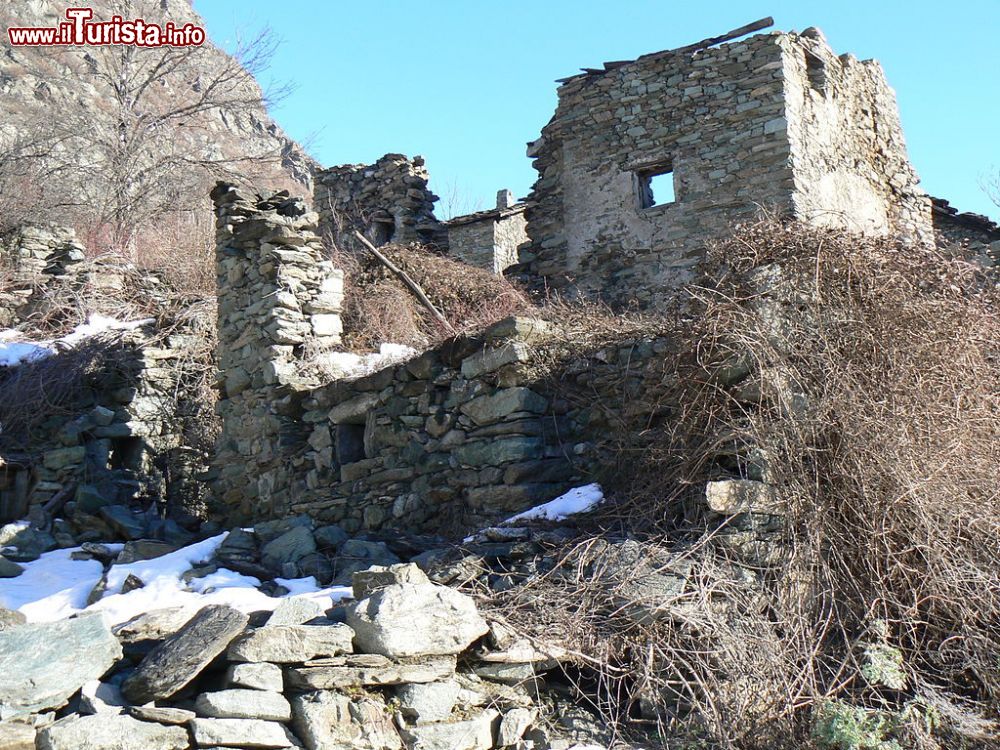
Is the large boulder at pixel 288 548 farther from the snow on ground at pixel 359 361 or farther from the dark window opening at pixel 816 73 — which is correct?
the dark window opening at pixel 816 73

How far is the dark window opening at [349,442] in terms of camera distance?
684cm

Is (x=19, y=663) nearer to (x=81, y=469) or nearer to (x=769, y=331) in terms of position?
(x=769, y=331)

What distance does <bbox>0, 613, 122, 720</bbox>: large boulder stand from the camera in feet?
10.9

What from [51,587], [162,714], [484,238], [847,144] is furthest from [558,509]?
[484,238]

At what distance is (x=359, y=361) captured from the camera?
7711 millimetres

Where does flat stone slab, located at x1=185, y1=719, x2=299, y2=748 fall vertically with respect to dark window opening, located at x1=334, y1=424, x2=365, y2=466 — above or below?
below

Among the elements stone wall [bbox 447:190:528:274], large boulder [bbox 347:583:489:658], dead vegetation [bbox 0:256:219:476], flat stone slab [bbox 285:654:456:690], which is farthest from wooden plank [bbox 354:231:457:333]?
flat stone slab [bbox 285:654:456:690]

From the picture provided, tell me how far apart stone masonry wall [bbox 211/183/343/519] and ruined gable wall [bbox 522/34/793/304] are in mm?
4160

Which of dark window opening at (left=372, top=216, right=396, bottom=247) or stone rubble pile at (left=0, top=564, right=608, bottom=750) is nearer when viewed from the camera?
stone rubble pile at (left=0, top=564, right=608, bottom=750)

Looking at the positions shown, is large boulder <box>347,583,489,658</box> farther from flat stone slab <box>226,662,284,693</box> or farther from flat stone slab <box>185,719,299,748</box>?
flat stone slab <box>185,719,299,748</box>

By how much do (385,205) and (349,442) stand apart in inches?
303

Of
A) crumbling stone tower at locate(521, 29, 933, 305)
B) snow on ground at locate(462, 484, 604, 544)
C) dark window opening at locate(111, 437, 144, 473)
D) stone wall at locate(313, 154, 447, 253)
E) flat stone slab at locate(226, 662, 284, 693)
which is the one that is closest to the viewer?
flat stone slab at locate(226, 662, 284, 693)

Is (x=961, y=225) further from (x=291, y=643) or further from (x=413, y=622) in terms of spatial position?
(x=291, y=643)

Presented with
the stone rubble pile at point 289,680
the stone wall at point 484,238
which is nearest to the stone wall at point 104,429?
the stone rubble pile at point 289,680
